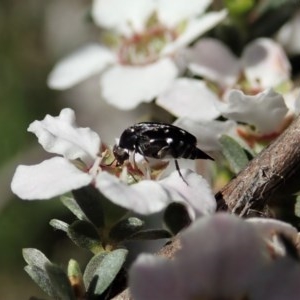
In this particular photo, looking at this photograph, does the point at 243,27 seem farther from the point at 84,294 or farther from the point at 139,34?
the point at 84,294

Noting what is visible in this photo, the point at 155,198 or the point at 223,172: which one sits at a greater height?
the point at 155,198

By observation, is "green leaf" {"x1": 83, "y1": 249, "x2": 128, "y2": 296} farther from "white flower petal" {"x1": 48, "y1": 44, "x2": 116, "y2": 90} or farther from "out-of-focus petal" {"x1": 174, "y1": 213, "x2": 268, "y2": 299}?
"white flower petal" {"x1": 48, "y1": 44, "x2": 116, "y2": 90}

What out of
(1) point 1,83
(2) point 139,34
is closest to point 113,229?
(2) point 139,34

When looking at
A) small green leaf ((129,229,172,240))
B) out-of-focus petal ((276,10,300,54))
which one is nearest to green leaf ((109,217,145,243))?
small green leaf ((129,229,172,240))

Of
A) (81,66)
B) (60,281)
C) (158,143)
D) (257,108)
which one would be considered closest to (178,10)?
(81,66)

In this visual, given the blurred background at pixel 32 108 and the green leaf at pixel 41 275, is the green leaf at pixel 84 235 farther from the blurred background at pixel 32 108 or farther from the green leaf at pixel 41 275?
the blurred background at pixel 32 108

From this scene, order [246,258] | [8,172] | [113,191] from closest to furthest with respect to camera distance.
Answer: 1. [246,258]
2. [113,191]
3. [8,172]

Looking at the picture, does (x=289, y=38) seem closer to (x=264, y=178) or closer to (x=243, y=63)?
(x=243, y=63)
